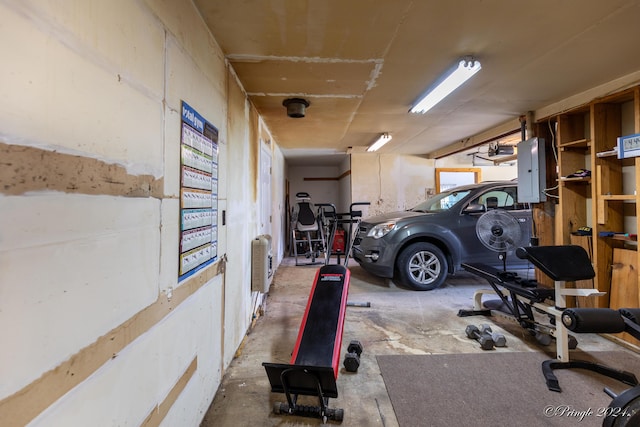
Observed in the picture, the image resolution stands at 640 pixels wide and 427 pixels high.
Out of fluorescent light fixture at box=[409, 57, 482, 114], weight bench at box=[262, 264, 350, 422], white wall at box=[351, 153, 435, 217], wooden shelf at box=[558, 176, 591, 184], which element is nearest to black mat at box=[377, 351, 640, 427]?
weight bench at box=[262, 264, 350, 422]

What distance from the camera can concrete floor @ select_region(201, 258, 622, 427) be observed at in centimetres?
172

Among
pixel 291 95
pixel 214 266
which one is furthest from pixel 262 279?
pixel 291 95

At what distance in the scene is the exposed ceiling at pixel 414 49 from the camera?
5.32ft

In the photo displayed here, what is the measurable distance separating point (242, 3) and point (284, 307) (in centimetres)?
304

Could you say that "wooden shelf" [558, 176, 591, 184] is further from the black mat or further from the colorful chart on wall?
the colorful chart on wall

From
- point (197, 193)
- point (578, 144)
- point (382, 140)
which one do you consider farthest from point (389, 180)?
point (197, 193)

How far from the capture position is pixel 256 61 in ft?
7.20

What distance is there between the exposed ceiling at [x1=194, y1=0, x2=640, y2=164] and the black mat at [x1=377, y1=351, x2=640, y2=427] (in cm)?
239

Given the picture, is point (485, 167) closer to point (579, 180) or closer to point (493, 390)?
point (579, 180)

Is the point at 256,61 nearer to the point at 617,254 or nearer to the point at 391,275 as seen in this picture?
the point at 391,275

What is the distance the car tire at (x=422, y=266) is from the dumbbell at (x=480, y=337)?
1418 mm

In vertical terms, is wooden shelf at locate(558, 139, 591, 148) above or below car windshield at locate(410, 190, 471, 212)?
above

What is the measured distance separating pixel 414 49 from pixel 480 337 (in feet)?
8.13

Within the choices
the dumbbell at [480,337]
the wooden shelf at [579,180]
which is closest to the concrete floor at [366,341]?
the dumbbell at [480,337]
